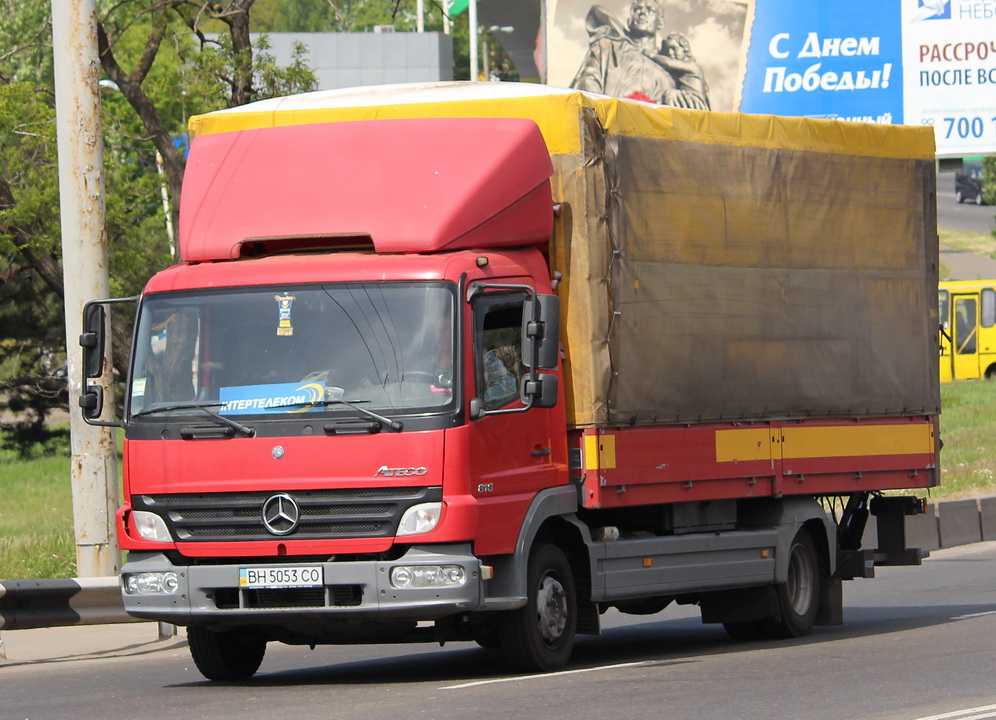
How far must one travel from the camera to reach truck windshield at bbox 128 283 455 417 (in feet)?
31.5

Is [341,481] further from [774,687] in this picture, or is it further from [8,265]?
[8,265]

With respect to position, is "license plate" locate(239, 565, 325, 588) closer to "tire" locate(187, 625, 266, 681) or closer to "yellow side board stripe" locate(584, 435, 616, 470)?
"tire" locate(187, 625, 266, 681)

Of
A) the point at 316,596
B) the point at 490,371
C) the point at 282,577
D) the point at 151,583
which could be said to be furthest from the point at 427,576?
the point at 151,583

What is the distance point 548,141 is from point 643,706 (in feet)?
12.5

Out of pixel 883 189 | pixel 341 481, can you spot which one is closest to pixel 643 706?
pixel 341 481

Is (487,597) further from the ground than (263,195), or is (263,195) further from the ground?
(263,195)

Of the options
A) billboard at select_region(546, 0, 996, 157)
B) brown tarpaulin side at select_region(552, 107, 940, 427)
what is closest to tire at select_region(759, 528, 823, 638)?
brown tarpaulin side at select_region(552, 107, 940, 427)

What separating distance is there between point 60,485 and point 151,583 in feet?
65.7

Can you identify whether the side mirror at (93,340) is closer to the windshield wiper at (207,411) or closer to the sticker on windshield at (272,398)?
the windshield wiper at (207,411)

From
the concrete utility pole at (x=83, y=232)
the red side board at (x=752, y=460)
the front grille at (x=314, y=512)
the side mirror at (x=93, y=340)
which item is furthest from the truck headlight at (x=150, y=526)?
the concrete utility pole at (x=83, y=232)

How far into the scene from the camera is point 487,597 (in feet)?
32.0

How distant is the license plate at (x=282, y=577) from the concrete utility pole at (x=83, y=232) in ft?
14.1

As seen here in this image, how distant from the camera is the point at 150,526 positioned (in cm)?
996

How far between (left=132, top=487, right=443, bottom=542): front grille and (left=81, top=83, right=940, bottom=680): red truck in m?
0.01
